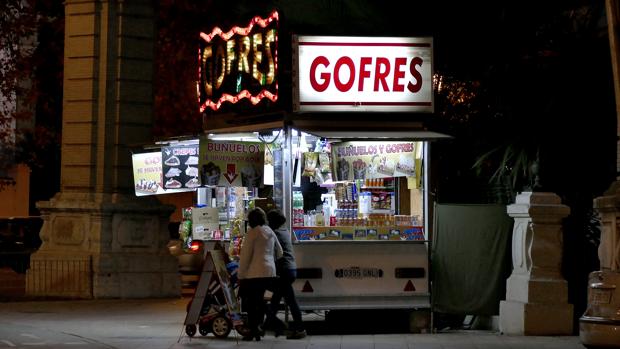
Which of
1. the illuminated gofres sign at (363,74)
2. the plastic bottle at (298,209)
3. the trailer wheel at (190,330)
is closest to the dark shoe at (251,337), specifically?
the trailer wheel at (190,330)

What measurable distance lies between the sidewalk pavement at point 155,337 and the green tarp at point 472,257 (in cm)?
48

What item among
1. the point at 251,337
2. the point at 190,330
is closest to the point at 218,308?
the point at 190,330

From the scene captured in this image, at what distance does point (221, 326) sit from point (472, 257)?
12.1ft

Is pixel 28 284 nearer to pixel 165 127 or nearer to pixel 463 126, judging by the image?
pixel 463 126

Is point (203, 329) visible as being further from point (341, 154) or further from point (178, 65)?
point (178, 65)

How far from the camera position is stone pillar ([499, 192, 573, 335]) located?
14781mm

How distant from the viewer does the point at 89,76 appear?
21.2 meters

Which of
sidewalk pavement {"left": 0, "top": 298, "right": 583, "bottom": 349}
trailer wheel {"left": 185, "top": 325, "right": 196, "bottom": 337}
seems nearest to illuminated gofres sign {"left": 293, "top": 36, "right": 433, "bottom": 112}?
sidewalk pavement {"left": 0, "top": 298, "right": 583, "bottom": 349}

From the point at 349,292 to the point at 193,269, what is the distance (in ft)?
27.9

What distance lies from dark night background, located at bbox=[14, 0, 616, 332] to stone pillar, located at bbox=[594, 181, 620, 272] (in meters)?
2.01

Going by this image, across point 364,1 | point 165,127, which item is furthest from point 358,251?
point 165,127

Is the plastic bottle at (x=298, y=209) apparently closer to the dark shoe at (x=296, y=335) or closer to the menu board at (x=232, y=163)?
the menu board at (x=232, y=163)

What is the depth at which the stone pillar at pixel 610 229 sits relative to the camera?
12992 mm

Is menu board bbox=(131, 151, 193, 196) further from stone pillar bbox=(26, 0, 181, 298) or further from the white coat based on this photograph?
the white coat
